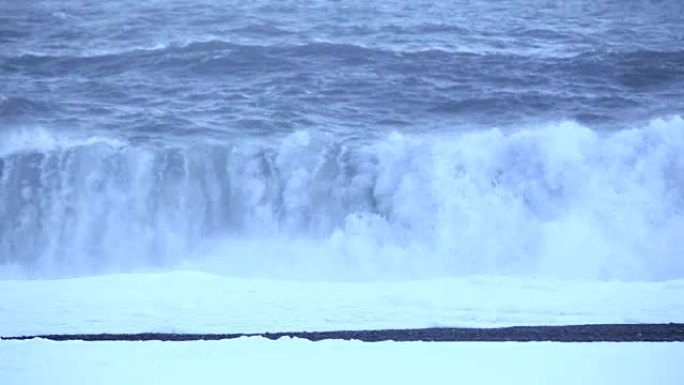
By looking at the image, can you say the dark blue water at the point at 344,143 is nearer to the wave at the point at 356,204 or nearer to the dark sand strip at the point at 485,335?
the wave at the point at 356,204

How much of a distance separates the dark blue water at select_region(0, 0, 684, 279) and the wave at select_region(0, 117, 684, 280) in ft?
0.08

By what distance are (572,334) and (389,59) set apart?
22.3 ft

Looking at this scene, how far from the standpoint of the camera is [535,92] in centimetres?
1132

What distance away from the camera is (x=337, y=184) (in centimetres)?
987

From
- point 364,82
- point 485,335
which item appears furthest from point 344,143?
point 485,335

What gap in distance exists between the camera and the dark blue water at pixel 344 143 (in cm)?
914

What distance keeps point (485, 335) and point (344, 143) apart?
14.5 feet

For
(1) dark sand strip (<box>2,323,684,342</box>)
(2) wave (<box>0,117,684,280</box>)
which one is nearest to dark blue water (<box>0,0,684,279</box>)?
(2) wave (<box>0,117,684,280</box>)

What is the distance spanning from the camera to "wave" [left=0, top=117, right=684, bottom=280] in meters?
8.93

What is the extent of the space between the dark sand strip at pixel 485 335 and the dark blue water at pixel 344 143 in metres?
2.25

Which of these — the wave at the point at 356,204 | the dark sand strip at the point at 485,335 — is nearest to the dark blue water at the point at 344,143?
the wave at the point at 356,204

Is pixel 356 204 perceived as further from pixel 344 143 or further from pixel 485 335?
pixel 485 335

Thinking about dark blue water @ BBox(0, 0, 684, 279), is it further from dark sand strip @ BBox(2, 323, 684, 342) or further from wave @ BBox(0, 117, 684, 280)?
dark sand strip @ BBox(2, 323, 684, 342)

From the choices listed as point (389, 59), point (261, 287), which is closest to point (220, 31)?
point (389, 59)
